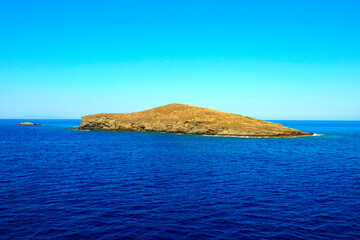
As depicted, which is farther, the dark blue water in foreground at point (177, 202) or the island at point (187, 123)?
the island at point (187, 123)

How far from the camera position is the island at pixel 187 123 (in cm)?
12569

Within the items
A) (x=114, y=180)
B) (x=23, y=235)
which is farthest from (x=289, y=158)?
(x=23, y=235)

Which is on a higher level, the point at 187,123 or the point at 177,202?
the point at 187,123

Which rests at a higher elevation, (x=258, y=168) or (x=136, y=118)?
(x=136, y=118)

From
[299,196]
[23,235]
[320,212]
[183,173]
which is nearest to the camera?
[23,235]

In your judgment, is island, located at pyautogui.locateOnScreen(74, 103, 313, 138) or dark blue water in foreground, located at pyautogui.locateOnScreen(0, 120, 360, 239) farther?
island, located at pyautogui.locateOnScreen(74, 103, 313, 138)

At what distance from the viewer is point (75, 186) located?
32.3m

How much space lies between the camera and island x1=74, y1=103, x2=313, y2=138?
126 meters

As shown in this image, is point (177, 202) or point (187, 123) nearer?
point (177, 202)

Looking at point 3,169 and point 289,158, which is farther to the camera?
point 289,158

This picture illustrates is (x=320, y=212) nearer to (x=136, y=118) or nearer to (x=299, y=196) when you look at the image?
(x=299, y=196)

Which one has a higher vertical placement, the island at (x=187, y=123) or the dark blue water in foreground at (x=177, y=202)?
the island at (x=187, y=123)

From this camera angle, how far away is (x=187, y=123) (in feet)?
465

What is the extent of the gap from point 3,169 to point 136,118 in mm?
120702
